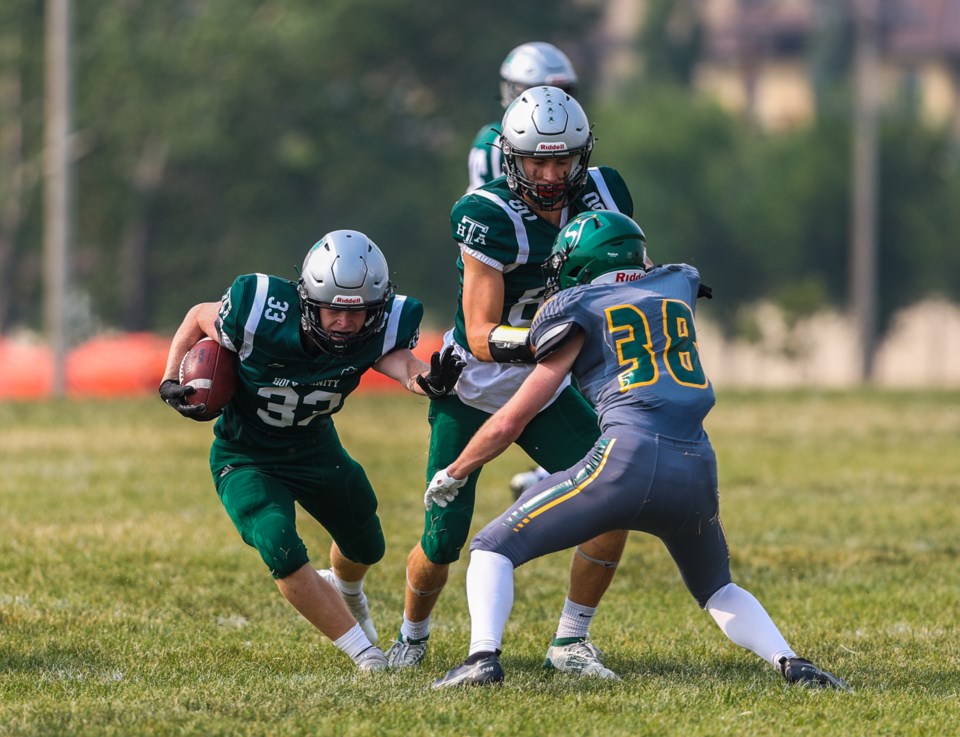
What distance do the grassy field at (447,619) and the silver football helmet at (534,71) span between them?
2.54 metres

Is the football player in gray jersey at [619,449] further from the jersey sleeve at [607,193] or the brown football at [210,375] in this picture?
the brown football at [210,375]

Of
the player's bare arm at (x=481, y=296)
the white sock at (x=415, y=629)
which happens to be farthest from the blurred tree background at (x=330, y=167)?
the player's bare arm at (x=481, y=296)

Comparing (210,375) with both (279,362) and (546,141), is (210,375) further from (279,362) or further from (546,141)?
(546,141)

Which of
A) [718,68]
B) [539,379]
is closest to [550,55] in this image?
[539,379]

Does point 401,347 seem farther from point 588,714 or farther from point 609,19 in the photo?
point 609,19

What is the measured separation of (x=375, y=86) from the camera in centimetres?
4875

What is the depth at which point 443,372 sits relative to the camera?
608cm

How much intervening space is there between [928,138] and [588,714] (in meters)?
44.8

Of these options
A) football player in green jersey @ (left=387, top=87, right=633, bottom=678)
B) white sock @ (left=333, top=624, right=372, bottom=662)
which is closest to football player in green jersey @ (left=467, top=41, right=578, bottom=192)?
football player in green jersey @ (left=387, top=87, right=633, bottom=678)

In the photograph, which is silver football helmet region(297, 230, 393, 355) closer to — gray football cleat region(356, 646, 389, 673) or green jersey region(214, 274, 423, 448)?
green jersey region(214, 274, 423, 448)

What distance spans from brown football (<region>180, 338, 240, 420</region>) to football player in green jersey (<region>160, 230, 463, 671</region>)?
1.4 inches

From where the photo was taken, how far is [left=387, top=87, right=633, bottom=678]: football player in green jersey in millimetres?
6191

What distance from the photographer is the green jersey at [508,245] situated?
6230 mm

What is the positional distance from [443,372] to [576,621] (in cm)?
111
